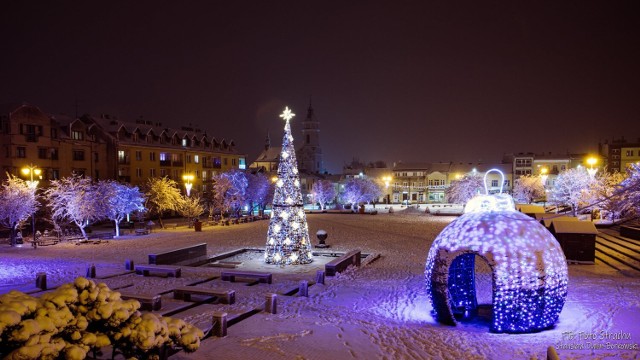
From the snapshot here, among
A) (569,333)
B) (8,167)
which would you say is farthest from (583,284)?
(8,167)

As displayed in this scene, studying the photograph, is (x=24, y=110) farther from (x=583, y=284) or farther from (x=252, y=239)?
(x=583, y=284)

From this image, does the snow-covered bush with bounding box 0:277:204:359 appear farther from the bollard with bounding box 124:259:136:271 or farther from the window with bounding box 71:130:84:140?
the window with bounding box 71:130:84:140

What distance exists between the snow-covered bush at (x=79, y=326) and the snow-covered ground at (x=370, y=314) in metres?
3.03

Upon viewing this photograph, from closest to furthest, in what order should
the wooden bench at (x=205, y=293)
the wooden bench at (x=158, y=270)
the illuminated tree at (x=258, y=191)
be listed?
the wooden bench at (x=205, y=293), the wooden bench at (x=158, y=270), the illuminated tree at (x=258, y=191)

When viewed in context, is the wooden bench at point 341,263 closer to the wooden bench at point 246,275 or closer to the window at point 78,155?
the wooden bench at point 246,275

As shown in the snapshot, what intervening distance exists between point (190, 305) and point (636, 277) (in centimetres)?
1715

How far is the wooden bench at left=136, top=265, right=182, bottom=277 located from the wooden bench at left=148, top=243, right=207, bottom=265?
1292 mm

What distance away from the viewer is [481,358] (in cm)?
930

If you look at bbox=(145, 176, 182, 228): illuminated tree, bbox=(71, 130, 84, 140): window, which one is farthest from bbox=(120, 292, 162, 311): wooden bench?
bbox=(71, 130, 84, 140): window

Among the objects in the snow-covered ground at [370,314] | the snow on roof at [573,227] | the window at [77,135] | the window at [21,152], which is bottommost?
the snow-covered ground at [370,314]

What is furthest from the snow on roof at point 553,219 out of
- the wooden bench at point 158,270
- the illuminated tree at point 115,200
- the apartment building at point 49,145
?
the apartment building at point 49,145

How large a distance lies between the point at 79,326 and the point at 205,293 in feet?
27.3

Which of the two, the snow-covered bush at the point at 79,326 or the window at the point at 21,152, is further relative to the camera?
the window at the point at 21,152

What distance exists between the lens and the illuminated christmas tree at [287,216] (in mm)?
20844
